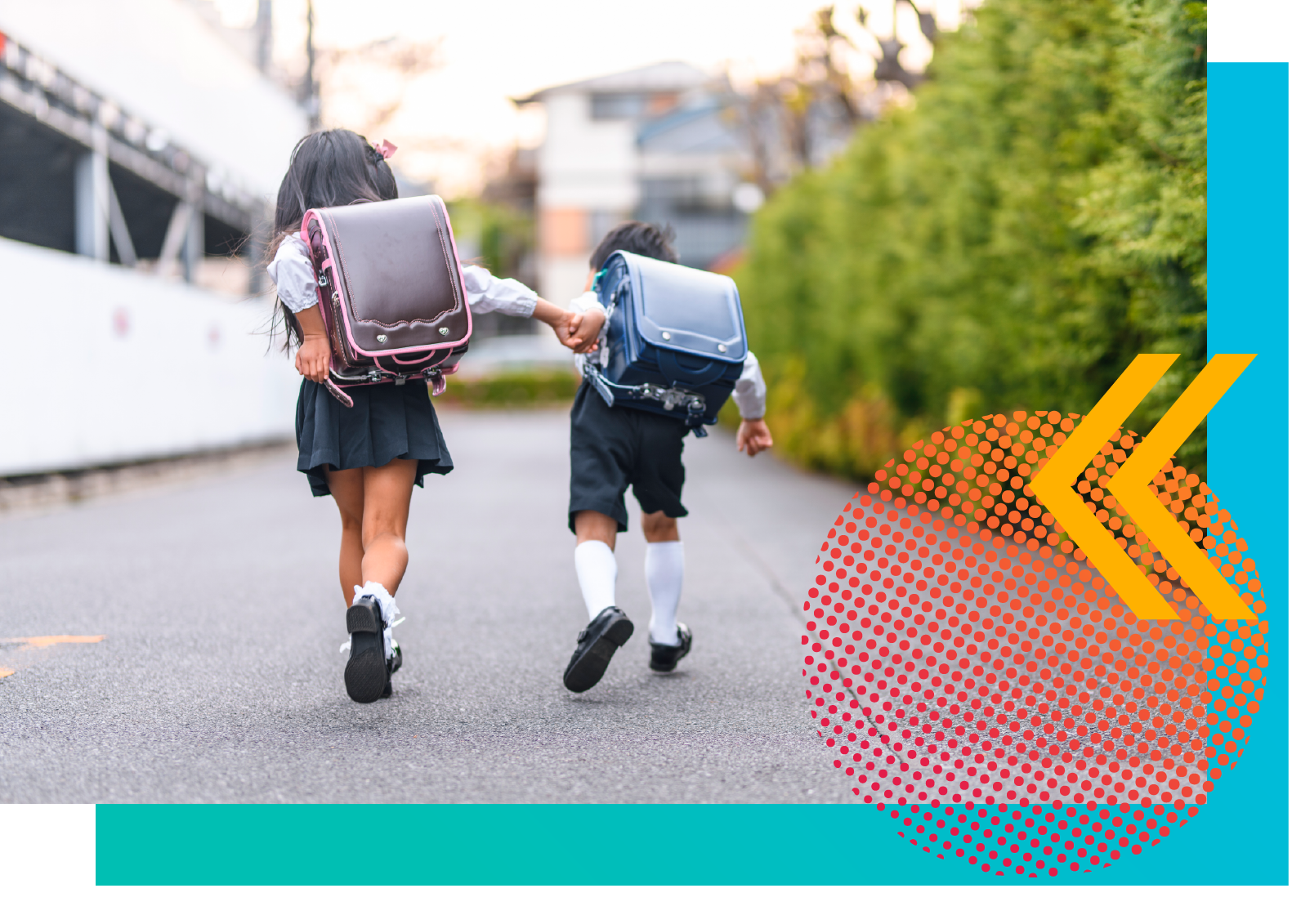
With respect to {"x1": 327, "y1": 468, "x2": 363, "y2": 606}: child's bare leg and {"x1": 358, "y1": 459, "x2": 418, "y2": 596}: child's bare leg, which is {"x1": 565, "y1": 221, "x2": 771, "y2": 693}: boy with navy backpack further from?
{"x1": 327, "y1": 468, "x2": 363, "y2": 606}: child's bare leg

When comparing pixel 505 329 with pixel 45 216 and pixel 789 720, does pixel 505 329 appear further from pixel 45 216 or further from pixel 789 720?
pixel 789 720

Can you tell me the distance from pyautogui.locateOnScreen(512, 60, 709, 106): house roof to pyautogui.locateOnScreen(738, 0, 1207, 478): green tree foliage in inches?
1521

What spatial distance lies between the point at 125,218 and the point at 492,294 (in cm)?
1574

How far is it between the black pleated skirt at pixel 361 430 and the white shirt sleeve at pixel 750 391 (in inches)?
41.5

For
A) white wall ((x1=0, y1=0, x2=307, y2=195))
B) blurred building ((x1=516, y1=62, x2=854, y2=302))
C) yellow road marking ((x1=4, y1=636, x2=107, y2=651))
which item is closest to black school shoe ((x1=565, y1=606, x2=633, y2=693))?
yellow road marking ((x1=4, y1=636, x2=107, y2=651))

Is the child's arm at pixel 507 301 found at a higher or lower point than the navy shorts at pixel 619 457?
higher

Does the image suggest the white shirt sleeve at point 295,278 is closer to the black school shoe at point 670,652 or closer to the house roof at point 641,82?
the black school shoe at point 670,652

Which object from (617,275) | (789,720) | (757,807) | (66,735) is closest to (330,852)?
(757,807)

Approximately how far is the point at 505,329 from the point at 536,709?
194 feet

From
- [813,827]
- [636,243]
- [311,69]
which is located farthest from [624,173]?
[813,827]

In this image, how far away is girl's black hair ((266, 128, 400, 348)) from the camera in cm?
404

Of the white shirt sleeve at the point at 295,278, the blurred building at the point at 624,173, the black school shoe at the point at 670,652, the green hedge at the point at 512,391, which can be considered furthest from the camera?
the blurred building at the point at 624,173

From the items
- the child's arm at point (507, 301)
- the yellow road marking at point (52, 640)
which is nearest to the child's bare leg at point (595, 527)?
the child's arm at point (507, 301)

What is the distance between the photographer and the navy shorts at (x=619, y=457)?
A: 14.1 ft
